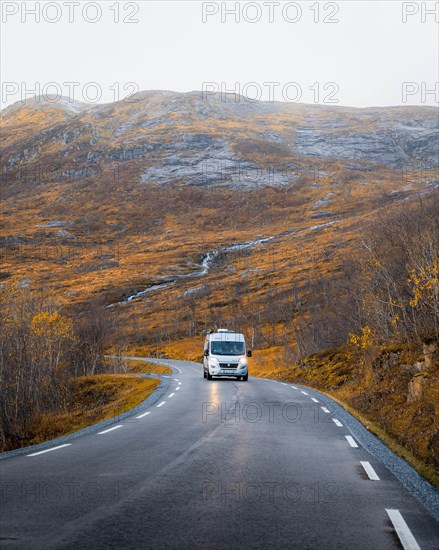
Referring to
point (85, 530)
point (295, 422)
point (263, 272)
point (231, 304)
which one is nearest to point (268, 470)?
point (85, 530)

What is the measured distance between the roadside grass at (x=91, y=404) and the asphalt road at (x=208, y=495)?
9122mm

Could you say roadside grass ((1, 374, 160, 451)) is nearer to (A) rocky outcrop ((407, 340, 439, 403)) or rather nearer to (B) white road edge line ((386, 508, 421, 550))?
(A) rocky outcrop ((407, 340, 439, 403))

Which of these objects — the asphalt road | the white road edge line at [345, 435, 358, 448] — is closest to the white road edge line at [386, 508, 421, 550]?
the asphalt road

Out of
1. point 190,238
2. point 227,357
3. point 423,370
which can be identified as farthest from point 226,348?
Answer: point 190,238

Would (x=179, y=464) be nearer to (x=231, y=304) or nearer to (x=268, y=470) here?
(x=268, y=470)

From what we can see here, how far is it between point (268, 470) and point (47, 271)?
415 ft

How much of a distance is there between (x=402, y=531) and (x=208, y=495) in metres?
2.18

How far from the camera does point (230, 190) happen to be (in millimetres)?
190750

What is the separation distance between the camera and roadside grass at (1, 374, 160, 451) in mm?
19984

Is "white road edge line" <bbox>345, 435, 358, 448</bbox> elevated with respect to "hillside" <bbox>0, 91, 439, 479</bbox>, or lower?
lower

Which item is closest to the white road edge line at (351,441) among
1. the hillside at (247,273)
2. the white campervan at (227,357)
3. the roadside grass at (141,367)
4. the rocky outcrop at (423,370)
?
the hillside at (247,273)

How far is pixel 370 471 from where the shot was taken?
781 centimetres

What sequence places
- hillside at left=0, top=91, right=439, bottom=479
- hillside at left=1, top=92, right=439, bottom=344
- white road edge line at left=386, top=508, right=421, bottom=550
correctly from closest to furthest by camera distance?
white road edge line at left=386, top=508, right=421, bottom=550 < hillside at left=0, top=91, right=439, bottom=479 < hillside at left=1, top=92, right=439, bottom=344

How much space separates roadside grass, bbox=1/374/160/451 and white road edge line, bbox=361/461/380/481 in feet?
37.7
